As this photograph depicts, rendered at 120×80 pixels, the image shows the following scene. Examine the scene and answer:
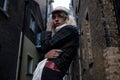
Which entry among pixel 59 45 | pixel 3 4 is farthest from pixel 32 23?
pixel 59 45

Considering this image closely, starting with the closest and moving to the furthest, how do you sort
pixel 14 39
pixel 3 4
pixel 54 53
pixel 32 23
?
pixel 54 53 < pixel 3 4 < pixel 14 39 < pixel 32 23

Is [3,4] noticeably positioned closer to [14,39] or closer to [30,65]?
[14,39]

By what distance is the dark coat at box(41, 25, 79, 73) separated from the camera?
1.53m

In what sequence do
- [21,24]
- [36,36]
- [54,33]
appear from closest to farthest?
[54,33]
[21,24]
[36,36]

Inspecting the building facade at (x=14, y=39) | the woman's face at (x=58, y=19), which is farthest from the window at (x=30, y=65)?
the woman's face at (x=58, y=19)

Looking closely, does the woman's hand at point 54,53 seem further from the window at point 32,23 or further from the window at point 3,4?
the window at point 32,23

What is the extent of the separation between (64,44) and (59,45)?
5 centimetres

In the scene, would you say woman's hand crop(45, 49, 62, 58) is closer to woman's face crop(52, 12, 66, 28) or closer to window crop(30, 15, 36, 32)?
woman's face crop(52, 12, 66, 28)

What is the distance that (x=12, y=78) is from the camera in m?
8.59

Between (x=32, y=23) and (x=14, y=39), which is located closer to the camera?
(x=14, y=39)

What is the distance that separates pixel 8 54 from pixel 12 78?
49.3 inches

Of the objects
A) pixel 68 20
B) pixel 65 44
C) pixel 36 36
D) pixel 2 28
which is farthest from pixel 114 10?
pixel 36 36

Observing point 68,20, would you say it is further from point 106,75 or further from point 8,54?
point 8,54

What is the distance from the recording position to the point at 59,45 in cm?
159
